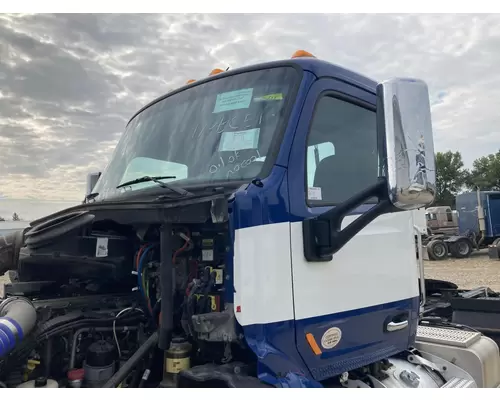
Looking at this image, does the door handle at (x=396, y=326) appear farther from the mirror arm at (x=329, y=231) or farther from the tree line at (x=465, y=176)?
the tree line at (x=465, y=176)

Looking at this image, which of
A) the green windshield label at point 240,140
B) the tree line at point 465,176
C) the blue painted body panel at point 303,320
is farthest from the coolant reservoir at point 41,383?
the tree line at point 465,176

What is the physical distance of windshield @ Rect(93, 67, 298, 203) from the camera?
252 centimetres

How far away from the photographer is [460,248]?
22.0 metres

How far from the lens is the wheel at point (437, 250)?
21.2 metres

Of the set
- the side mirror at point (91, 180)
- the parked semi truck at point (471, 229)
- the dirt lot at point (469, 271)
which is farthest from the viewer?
the parked semi truck at point (471, 229)

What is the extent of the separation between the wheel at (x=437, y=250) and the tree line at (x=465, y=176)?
887 inches

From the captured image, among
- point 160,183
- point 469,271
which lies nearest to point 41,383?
point 160,183

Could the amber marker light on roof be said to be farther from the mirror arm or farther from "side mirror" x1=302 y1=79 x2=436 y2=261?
the mirror arm

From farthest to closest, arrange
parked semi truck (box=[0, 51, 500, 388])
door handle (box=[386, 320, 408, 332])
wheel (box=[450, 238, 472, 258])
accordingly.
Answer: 1. wheel (box=[450, 238, 472, 258])
2. door handle (box=[386, 320, 408, 332])
3. parked semi truck (box=[0, 51, 500, 388])

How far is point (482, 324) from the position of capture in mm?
3971

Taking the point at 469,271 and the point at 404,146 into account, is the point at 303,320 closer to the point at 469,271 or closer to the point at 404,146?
the point at 404,146

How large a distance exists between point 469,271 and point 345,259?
16.2 meters

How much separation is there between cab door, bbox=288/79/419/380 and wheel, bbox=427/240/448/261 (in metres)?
19.3

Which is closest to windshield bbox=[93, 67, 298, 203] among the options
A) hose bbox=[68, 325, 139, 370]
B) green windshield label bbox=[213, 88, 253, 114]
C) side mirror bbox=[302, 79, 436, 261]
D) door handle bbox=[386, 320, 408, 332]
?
green windshield label bbox=[213, 88, 253, 114]
